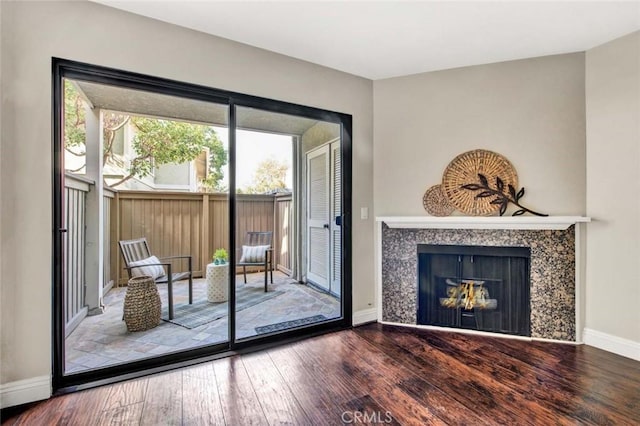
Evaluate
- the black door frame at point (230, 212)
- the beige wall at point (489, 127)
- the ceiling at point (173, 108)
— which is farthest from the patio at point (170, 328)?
the ceiling at point (173, 108)

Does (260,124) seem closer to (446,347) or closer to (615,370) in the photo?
(446,347)

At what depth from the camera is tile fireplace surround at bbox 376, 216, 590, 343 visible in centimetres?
266

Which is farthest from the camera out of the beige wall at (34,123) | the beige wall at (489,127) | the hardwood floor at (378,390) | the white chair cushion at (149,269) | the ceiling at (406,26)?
the white chair cushion at (149,269)

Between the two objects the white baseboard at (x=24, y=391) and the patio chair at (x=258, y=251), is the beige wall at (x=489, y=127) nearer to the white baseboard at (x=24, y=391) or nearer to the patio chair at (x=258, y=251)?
the patio chair at (x=258, y=251)

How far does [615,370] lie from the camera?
7.17ft

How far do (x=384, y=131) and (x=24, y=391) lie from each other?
3.38m

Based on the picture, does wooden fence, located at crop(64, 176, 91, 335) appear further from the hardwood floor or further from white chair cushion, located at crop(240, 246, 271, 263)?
white chair cushion, located at crop(240, 246, 271, 263)

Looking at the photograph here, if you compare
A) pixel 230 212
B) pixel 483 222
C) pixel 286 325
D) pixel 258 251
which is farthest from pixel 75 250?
pixel 483 222

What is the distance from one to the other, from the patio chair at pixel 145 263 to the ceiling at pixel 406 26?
2.05 meters

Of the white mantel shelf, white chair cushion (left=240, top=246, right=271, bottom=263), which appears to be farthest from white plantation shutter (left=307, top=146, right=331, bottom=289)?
the white mantel shelf

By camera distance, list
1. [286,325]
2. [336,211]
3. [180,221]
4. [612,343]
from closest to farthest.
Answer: [612,343]
[286,325]
[180,221]
[336,211]

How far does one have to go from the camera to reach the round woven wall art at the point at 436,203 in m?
2.98

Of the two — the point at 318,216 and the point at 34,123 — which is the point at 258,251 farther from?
the point at 34,123

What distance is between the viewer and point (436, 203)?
3012 millimetres
